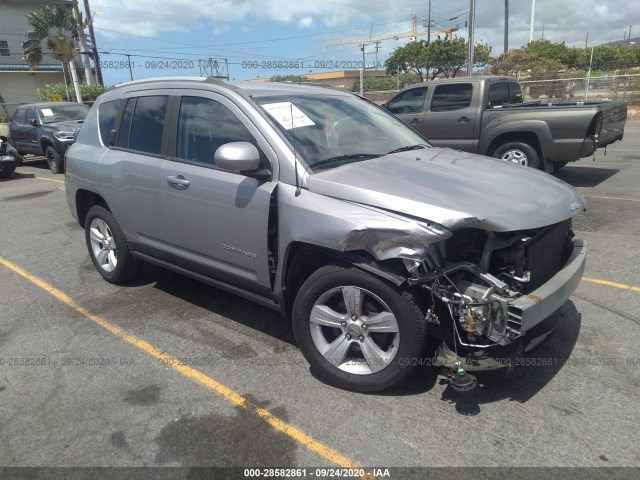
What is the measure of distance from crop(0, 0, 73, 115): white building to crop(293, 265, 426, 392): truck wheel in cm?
5002

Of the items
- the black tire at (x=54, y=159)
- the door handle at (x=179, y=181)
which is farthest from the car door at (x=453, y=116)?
the black tire at (x=54, y=159)

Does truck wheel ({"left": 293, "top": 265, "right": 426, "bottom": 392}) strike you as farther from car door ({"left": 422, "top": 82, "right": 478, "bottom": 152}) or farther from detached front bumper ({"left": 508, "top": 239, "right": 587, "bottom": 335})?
car door ({"left": 422, "top": 82, "right": 478, "bottom": 152})

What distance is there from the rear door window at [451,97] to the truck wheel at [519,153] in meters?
1.17

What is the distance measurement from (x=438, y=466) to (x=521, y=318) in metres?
0.86

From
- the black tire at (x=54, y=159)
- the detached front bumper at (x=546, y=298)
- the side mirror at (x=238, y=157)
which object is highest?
the side mirror at (x=238, y=157)

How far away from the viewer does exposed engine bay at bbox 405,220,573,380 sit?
2559 mm

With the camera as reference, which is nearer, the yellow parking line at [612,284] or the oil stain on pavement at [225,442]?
the oil stain on pavement at [225,442]

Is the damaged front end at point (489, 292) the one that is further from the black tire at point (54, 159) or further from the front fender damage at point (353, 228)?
the black tire at point (54, 159)

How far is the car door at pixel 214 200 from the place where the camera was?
326 centimetres

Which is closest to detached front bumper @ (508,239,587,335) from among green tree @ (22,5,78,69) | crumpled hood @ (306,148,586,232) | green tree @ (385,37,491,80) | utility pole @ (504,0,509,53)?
crumpled hood @ (306,148,586,232)

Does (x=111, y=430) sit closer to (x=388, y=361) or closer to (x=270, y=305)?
(x=270, y=305)

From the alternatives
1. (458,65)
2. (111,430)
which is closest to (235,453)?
(111,430)

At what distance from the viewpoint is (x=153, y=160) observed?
13.1 feet

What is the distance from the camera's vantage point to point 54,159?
1313 cm
